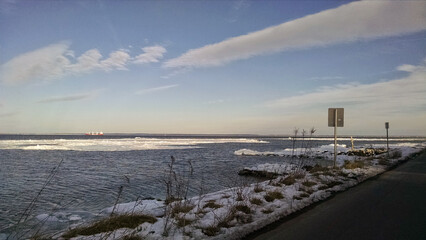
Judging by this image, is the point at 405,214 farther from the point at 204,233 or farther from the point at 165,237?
the point at 165,237

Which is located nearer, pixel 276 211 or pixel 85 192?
pixel 276 211

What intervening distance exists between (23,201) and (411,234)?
1196 cm

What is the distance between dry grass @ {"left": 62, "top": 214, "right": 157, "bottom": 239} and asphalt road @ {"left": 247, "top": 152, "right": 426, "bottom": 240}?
2.41m

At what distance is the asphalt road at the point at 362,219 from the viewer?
17.1ft

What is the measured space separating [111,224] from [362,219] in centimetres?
527

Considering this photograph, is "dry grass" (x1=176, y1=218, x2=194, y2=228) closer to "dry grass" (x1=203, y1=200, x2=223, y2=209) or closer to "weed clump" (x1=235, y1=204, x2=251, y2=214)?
"weed clump" (x1=235, y1=204, x2=251, y2=214)

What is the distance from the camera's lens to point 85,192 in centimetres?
1247

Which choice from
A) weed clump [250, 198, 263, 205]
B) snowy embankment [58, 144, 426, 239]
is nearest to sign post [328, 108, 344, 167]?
snowy embankment [58, 144, 426, 239]

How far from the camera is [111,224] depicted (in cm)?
586

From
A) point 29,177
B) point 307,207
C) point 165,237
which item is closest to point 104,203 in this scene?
point 165,237

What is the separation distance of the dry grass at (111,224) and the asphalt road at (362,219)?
2.41 meters

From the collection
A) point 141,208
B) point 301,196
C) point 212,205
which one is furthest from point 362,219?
point 141,208

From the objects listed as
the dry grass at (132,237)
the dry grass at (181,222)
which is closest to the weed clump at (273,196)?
the dry grass at (181,222)

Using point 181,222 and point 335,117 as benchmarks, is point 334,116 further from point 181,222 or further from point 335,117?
point 181,222
